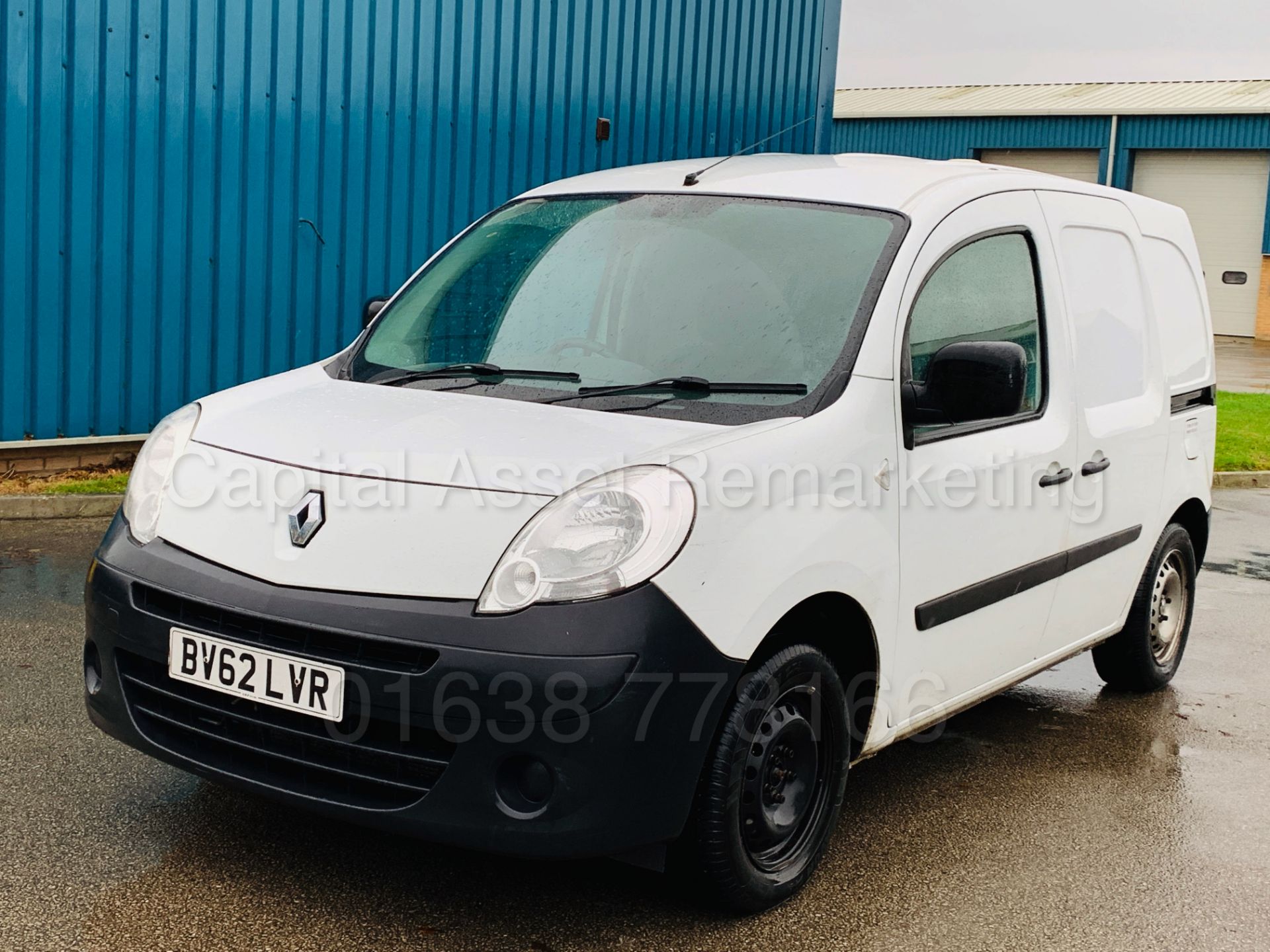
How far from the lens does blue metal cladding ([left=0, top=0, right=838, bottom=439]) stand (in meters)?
8.38

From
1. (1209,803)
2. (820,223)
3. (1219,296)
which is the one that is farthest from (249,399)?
(1219,296)

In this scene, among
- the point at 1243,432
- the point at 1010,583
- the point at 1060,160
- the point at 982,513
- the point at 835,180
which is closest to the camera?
the point at 982,513

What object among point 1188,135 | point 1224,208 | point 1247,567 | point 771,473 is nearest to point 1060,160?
point 1188,135

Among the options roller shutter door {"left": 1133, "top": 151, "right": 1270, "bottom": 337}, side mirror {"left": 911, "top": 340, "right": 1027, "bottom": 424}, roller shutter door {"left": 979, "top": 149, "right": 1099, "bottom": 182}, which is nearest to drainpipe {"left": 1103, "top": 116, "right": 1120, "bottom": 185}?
roller shutter door {"left": 979, "top": 149, "right": 1099, "bottom": 182}

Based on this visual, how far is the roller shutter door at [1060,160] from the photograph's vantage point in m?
33.2

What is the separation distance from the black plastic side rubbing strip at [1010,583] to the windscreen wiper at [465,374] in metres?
1.13

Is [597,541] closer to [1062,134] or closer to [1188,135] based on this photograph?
[1188,135]

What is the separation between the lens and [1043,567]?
4.27 m

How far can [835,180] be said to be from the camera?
421 centimetres

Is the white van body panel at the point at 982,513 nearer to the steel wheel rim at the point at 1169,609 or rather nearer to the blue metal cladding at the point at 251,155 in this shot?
the steel wheel rim at the point at 1169,609

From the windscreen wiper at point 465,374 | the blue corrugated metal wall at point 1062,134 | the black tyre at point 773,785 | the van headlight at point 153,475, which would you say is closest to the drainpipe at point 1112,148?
the blue corrugated metal wall at point 1062,134

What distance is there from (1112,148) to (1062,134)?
1.26m

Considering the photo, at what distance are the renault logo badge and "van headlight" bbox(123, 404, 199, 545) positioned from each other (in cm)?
43

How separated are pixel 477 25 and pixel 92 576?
7.44m
